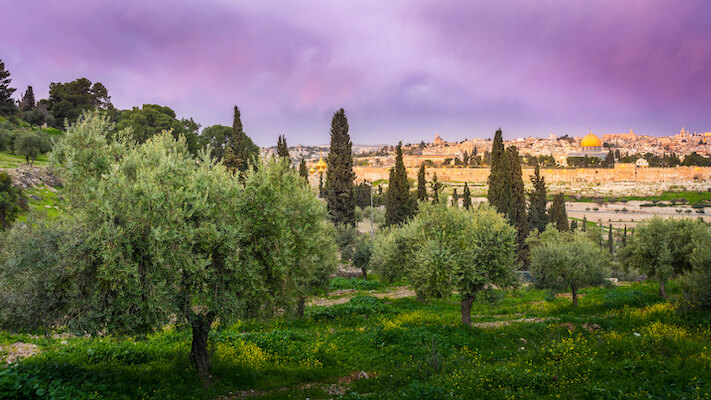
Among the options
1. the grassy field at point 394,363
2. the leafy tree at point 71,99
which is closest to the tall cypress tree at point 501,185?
the grassy field at point 394,363

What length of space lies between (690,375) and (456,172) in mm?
188487

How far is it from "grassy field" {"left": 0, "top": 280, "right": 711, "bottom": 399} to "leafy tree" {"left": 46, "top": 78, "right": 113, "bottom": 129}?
259ft

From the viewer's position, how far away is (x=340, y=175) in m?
48.9

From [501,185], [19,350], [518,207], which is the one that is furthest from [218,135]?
[19,350]

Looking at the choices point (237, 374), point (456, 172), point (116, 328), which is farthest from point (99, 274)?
point (456, 172)

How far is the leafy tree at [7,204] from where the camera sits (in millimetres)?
25094

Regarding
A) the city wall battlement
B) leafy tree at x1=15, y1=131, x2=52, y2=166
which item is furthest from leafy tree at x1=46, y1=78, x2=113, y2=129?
the city wall battlement

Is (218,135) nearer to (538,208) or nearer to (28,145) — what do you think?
(28,145)

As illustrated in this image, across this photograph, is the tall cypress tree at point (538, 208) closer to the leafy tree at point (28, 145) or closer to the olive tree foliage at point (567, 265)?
Result: the olive tree foliage at point (567, 265)

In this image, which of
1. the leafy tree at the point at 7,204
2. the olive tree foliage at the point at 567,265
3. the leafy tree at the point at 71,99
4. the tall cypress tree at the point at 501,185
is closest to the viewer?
the olive tree foliage at the point at 567,265

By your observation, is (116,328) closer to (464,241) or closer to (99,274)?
(99,274)

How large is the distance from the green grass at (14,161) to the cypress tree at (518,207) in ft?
180

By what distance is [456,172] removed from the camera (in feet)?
631

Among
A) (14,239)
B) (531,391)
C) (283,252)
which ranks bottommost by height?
(531,391)
